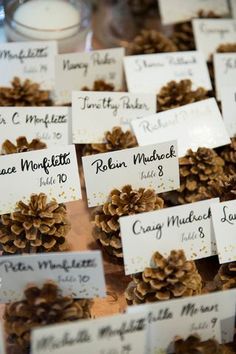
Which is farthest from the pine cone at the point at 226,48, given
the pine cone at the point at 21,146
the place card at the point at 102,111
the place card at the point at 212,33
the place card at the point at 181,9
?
the pine cone at the point at 21,146

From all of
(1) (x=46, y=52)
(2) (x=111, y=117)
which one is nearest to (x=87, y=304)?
(2) (x=111, y=117)

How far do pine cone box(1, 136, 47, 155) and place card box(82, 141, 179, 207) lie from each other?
110 mm

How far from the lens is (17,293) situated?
62 centimetres

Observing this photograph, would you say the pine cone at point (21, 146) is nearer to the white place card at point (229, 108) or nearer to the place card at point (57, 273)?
the place card at point (57, 273)

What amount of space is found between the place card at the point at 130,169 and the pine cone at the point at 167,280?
0.13m

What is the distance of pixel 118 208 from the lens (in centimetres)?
70

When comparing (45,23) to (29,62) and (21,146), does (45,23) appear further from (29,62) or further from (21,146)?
(21,146)

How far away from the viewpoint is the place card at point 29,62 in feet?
2.93

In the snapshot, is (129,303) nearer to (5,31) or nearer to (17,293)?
(17,293)

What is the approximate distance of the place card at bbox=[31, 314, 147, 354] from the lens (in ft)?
Answer: 1.72

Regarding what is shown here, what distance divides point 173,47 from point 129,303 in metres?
0.55

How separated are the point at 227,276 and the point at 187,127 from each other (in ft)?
0.90

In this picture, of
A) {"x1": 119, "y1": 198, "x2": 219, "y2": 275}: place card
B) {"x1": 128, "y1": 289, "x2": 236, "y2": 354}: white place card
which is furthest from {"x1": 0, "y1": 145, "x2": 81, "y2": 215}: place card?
{"x1": 128, "y1": 289, "x2": 236, "y2": 354}: white place card

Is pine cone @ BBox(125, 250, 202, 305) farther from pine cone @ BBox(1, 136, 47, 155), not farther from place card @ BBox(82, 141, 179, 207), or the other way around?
pine cone @ BBox(1, 136, 47, 155)
